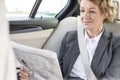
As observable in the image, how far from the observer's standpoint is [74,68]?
2.03 meters

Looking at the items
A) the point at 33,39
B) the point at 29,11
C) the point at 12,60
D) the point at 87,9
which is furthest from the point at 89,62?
the point at 12,60

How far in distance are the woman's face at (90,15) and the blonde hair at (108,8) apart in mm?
28

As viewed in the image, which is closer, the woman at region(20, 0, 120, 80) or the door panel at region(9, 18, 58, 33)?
the woman at region(20, 0, 120, 80)

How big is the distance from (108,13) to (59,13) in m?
0.85

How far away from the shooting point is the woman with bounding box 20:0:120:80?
1932 mm

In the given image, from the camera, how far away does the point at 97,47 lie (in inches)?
77.7

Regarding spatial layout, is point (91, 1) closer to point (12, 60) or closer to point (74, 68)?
point (74, 68)

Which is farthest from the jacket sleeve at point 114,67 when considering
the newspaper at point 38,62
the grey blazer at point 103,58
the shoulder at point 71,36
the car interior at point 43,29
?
the newspaper at point 38,62

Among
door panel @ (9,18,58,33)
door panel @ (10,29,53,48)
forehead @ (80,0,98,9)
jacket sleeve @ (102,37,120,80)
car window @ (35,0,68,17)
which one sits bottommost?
jacket sleeve @ (102,37,120,80)

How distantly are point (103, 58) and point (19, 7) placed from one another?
0.97 metres

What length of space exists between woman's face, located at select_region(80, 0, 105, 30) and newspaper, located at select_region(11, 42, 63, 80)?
26.9 inches

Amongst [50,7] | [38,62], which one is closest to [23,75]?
[38,62]

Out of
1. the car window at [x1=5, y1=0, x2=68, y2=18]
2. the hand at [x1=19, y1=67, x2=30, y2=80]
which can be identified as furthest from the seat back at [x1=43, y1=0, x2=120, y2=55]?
the hand at [x1=19, y1=67, x2=30, y2=80]

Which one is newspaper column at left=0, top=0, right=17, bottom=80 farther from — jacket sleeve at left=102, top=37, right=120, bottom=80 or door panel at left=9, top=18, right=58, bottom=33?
door panel at left=9, top=18, right=58, bottom=33
